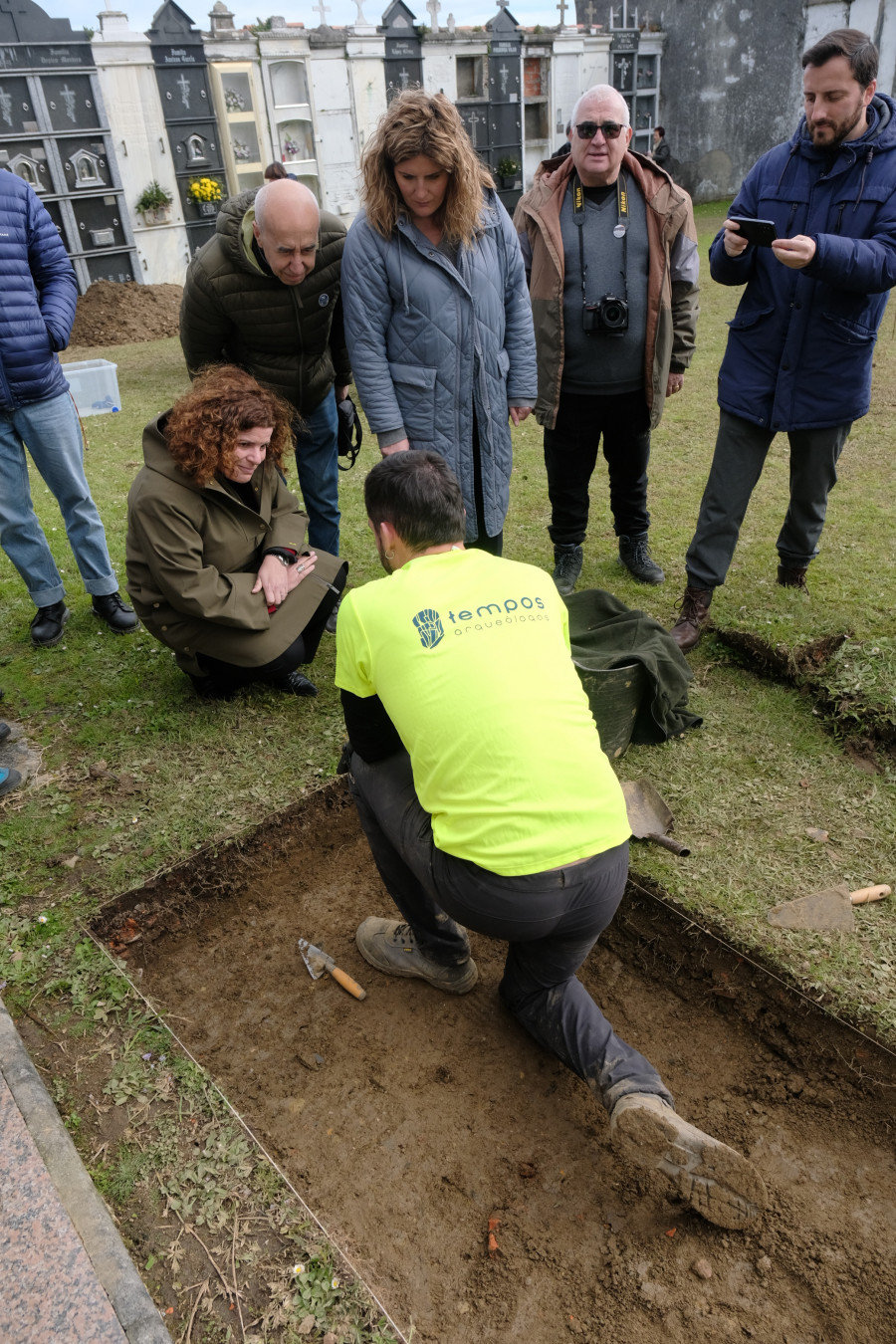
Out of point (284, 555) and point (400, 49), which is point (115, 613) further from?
point (400, 49)

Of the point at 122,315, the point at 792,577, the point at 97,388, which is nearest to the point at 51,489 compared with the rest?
the point at 792,577

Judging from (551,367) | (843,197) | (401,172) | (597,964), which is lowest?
(597,964)

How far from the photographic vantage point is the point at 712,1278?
199cm

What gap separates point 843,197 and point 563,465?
155 cm

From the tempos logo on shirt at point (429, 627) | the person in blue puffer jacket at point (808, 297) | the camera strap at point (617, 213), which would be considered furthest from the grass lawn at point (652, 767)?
the camera strap at point (617, 213)

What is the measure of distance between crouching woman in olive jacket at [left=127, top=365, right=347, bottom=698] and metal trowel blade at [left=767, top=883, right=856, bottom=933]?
2.12 metres

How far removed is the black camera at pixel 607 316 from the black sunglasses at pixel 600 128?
2.00 feet

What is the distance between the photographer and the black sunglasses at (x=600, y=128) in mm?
3603

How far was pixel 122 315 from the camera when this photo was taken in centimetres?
1234

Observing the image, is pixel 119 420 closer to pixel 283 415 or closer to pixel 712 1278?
pixel 283 415

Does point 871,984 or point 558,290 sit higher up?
point 558,290

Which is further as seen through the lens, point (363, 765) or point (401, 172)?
point (401, 172)

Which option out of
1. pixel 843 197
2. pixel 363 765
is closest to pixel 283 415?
pixel 363 765

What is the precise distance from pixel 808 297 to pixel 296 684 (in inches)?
104
